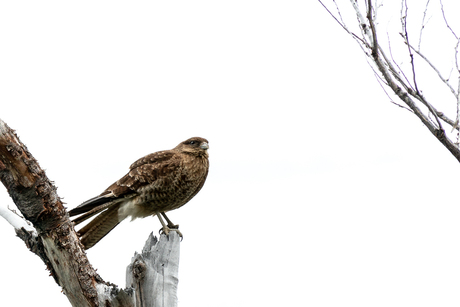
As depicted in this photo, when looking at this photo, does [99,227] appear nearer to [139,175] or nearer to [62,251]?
[139,175]

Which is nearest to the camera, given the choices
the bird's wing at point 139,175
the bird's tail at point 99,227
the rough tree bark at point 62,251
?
the rough tree bark at point 62,251

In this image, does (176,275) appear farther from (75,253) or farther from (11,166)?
(11,166)

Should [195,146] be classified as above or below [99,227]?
above

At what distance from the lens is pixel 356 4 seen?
3807 mm

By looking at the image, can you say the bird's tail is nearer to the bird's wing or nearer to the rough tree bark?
the bird's wing

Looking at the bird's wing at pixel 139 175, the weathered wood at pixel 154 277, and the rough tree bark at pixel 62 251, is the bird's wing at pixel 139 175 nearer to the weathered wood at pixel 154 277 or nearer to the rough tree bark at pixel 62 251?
the weathered wood at pixel 154 277

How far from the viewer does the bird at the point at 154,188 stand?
5.85 metres

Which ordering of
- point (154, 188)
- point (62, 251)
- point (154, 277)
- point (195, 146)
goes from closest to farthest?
point (62, 251), point (154, 277), point (154, 188), point (195, 146)

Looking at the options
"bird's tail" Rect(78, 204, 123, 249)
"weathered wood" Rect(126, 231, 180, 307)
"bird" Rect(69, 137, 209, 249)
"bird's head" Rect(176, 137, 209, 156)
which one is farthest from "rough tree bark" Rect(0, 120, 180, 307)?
"bird's head" Rect(176, 137, 209, 156)

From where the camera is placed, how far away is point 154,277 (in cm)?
420

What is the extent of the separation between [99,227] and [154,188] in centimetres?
71

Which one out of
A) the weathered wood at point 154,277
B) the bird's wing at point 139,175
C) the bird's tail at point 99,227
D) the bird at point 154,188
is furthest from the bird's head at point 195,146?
the weathered wood at point 154,277

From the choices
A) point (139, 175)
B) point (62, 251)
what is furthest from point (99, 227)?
point (62, 251)

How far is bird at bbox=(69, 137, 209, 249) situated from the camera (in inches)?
230
